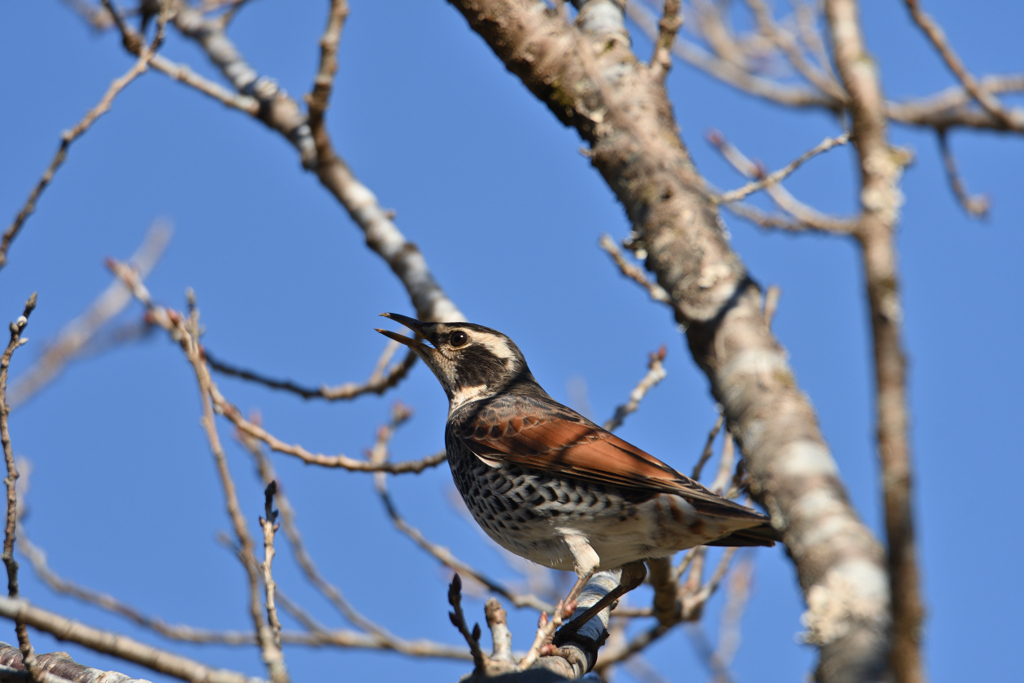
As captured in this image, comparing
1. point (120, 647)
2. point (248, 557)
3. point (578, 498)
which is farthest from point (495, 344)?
point (120, 647)

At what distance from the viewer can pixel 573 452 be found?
520 cm

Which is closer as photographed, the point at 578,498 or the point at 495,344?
the point at 578,498

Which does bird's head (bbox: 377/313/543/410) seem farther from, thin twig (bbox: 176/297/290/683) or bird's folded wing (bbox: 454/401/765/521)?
thin twig (bbox: 176/297/290/683)

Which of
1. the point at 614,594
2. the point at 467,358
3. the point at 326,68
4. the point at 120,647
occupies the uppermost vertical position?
the point at 326,68

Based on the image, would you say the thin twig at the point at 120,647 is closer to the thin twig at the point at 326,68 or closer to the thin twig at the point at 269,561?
the thin twig at the point at 269,561

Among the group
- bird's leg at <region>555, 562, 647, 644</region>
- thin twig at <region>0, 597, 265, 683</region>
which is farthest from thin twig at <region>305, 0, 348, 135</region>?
thin twig at <region>0, 597, 265, 683</region>

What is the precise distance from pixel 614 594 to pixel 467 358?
210cm

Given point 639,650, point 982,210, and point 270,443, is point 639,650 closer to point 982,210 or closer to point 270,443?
point 270,443

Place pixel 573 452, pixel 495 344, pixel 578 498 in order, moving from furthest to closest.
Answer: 1. pixel 495 344
2. pixel 573 452
3. pixel 578 498

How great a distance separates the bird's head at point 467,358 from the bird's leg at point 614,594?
162 centimetres

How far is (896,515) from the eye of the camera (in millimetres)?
1489

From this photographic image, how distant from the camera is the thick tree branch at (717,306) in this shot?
5.64ft

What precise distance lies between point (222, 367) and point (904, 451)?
5.65 metres

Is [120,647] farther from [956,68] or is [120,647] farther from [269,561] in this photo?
[956,68]
